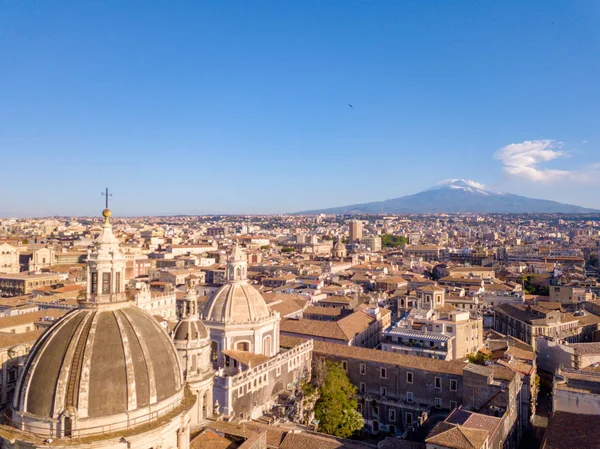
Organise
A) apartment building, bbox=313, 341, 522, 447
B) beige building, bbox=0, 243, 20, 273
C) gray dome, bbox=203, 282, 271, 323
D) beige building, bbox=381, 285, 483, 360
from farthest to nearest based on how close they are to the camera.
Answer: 1. beige building, bbox=0, 243, 20, 273
2. beige building, bbox=381, 285, 483, 360
3. gray dome, bbox=203, 282, 271, 323
4. apartment building, bbox=313, 341, 522, 447

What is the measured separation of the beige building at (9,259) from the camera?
306ft

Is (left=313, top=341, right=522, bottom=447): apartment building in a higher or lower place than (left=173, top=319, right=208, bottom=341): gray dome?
lower

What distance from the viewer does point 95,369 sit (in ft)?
51.9

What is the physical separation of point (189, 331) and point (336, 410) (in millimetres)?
12544

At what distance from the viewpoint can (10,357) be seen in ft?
101

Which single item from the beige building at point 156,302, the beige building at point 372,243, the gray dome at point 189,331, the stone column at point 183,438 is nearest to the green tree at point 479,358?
the gray dome at point 189,331

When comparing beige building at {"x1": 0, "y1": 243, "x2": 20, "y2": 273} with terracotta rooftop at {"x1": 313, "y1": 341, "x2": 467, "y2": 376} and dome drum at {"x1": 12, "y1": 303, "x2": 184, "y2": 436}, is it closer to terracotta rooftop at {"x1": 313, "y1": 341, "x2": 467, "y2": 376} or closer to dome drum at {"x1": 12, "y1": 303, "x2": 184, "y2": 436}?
terracotta rooftop at {"x1": 313, "y1": 341, "x2": 467, "y2": 376}

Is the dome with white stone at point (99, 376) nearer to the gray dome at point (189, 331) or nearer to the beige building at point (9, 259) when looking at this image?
the gray dome at point (189, 331)

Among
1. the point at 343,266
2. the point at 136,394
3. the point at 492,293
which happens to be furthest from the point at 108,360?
the point at 343,266

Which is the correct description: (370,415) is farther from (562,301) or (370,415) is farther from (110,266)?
(562,301)

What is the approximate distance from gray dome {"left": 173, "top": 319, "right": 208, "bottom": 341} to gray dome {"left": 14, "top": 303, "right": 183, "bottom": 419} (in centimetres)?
635

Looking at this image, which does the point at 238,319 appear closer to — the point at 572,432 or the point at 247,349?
the point at 247,349

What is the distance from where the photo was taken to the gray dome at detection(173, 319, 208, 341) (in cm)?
2391

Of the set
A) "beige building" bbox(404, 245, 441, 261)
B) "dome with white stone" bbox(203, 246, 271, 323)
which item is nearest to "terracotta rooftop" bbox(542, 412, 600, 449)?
"dome with white stone" bbox(203, 246, 271, 323)
